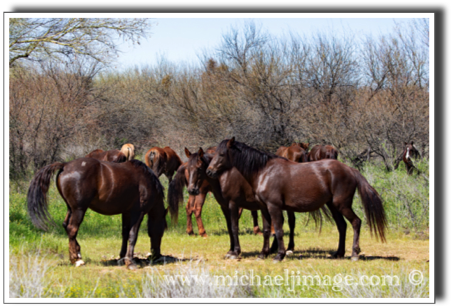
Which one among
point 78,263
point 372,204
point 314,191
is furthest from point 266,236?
point 78,263

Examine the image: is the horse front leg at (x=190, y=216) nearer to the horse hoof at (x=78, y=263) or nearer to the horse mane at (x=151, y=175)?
the horse mane at (x=151, y=175)

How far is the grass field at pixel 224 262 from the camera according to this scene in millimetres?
6020

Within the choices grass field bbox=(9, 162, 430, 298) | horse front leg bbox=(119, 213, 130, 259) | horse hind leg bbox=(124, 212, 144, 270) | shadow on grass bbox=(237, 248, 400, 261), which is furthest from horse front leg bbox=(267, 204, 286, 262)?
horse front leg bbox=(119, 213, 130, 259)

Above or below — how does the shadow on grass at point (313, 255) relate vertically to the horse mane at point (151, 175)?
below

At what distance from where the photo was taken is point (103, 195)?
27.0ft

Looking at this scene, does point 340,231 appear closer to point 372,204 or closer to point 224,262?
point 372,204

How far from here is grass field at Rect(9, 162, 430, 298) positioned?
6.02 meters

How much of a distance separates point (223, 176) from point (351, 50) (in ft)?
53.2

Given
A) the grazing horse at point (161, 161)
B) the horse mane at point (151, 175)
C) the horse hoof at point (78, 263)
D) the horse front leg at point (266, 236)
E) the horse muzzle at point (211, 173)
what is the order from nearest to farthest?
the horse hoof at point (78, 263), the horse mane at point (151, 175), the horse muzzle at point (211, 173), the horse front leg at point (266, 236), the grazing horse at point (161, 161)

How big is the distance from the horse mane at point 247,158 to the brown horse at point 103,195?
150 centimetres

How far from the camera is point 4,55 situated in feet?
23.3

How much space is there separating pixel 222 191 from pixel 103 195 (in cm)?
228

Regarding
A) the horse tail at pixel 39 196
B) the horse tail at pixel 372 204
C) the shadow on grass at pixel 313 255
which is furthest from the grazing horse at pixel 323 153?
the horse tail at pixel 39 196

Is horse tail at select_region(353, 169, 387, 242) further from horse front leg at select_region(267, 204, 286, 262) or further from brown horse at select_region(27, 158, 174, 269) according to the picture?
brown horse at select_region(27, 158, 174, 269)
